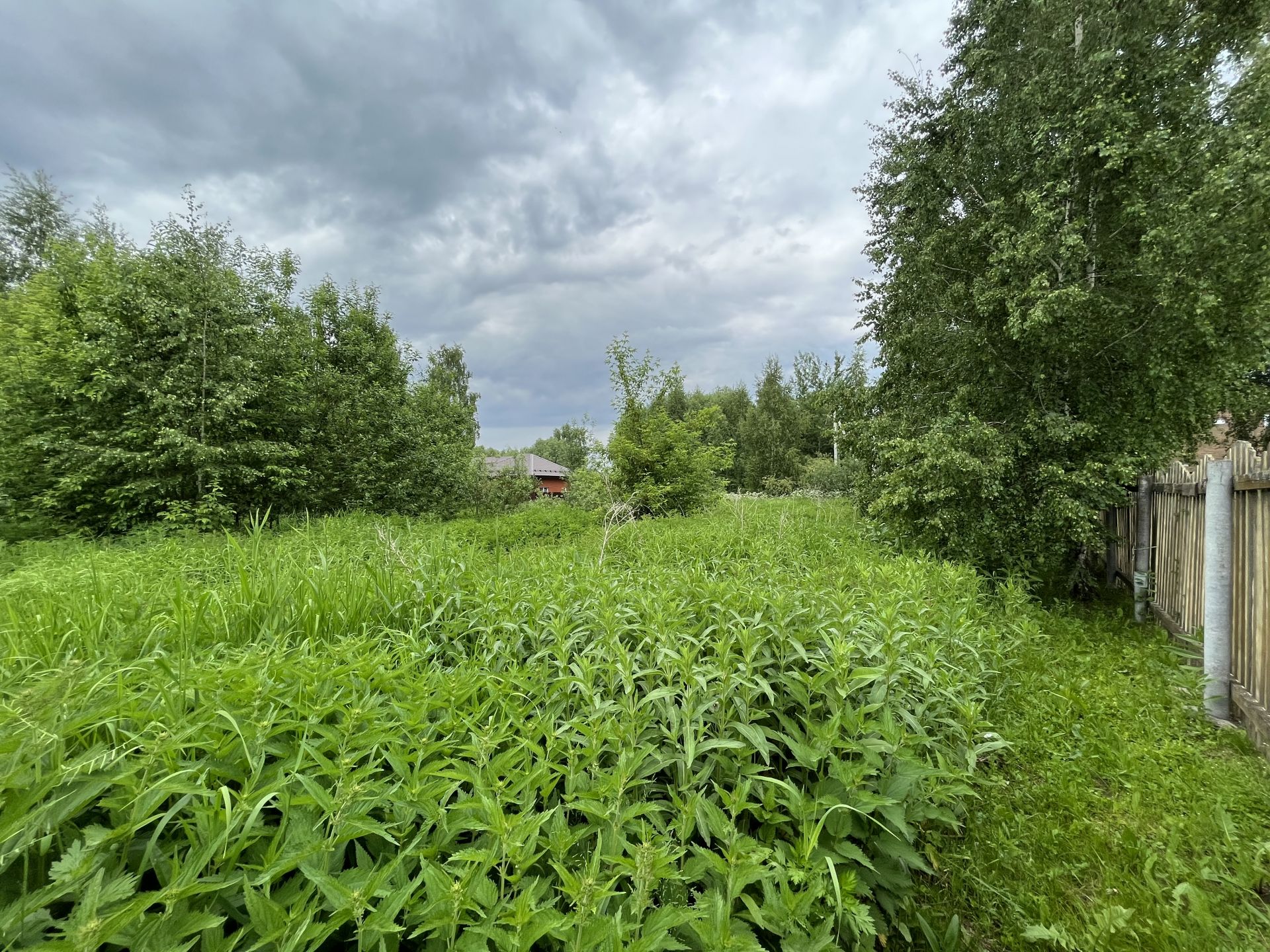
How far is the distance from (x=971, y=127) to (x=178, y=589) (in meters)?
8.80

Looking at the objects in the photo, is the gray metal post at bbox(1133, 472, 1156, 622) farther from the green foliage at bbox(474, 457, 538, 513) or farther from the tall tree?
the tall tree

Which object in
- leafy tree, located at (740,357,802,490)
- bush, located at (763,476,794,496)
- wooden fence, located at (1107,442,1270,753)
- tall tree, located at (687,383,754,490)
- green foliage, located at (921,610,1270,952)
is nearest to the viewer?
green foliage, located at (921,610,1270,952)

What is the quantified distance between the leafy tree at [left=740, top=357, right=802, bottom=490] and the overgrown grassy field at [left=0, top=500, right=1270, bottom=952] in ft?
74.1

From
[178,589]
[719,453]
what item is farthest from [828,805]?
[719,453]

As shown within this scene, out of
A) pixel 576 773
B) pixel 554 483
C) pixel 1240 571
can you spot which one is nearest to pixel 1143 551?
pixel 1240 571

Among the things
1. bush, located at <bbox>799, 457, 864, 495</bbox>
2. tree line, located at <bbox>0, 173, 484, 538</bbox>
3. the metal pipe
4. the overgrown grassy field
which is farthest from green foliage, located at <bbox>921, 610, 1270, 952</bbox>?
bush, located at <bbox>799, 457, 864, 495</bbox>

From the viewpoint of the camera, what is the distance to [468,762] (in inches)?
57.6

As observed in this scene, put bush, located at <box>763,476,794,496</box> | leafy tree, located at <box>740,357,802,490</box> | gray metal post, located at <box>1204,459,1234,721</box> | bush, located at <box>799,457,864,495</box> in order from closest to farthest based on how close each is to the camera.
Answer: gray metal post, located at <box>1204,459,1234,721</box> < bush, located at <box>799,457,864,495</box> < bush, located at <box>763,476,794,496</box> < leafy tree, located at <box>740,357,802,490</box>

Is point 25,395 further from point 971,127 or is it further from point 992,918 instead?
point 971,127

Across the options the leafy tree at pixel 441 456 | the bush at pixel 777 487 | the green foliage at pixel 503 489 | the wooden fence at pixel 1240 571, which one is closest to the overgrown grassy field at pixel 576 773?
the wooden fence at pixel 1240 571

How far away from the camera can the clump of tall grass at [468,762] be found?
918mm

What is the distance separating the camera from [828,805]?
1410 millimetres

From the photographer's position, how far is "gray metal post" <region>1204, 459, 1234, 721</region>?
3.08m

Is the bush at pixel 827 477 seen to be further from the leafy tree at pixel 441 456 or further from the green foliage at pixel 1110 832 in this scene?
the green foliage at pixel 1110 832
